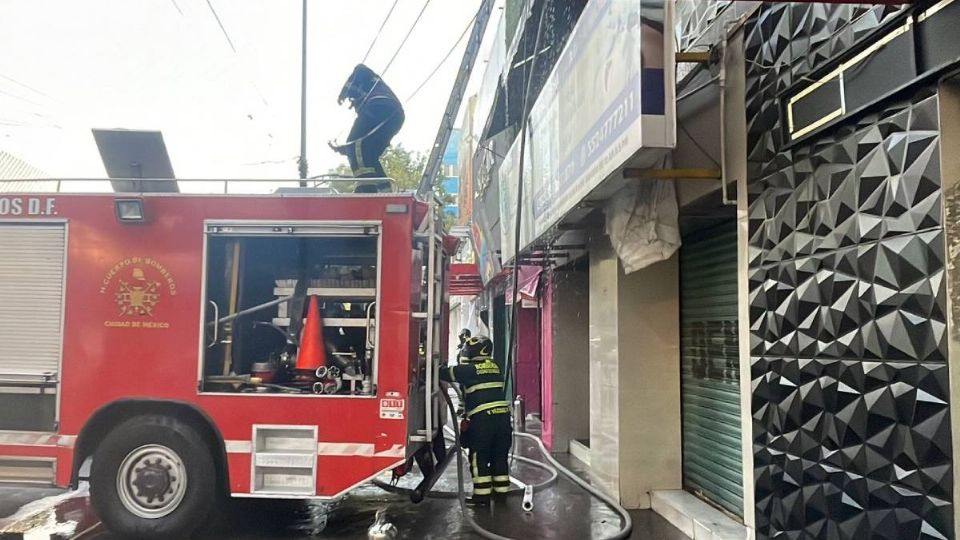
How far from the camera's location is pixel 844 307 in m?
3.71

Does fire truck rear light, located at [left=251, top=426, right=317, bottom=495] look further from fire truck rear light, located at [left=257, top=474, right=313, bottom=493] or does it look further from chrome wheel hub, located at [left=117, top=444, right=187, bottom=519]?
chrome wheel hub, located at [left=117, top=444, right=187, bottom=519]

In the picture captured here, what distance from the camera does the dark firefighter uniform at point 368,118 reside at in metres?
7.11

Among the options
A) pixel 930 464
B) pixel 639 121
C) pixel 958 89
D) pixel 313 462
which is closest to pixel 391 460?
pixel 313 462

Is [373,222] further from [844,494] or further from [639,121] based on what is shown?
[844,494]

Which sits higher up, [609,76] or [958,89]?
[609,76]

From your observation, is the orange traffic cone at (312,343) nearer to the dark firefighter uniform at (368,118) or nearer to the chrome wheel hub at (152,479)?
the chrome wheel hub at (152,479)

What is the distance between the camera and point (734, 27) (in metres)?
4.85

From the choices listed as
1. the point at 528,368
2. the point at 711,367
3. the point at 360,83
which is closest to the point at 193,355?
the point at 360,83

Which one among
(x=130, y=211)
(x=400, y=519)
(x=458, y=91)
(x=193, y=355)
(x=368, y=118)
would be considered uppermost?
(x=458, y=91)

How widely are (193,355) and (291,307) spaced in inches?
33.5

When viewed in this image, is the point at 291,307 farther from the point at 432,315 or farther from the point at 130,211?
the point at 130,211

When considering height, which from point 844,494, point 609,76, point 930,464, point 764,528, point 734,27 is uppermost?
point 734,27

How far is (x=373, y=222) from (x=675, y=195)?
2.39 m

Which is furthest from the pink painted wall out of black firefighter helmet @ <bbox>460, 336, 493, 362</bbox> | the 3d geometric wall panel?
the 3d geometric wall panel
